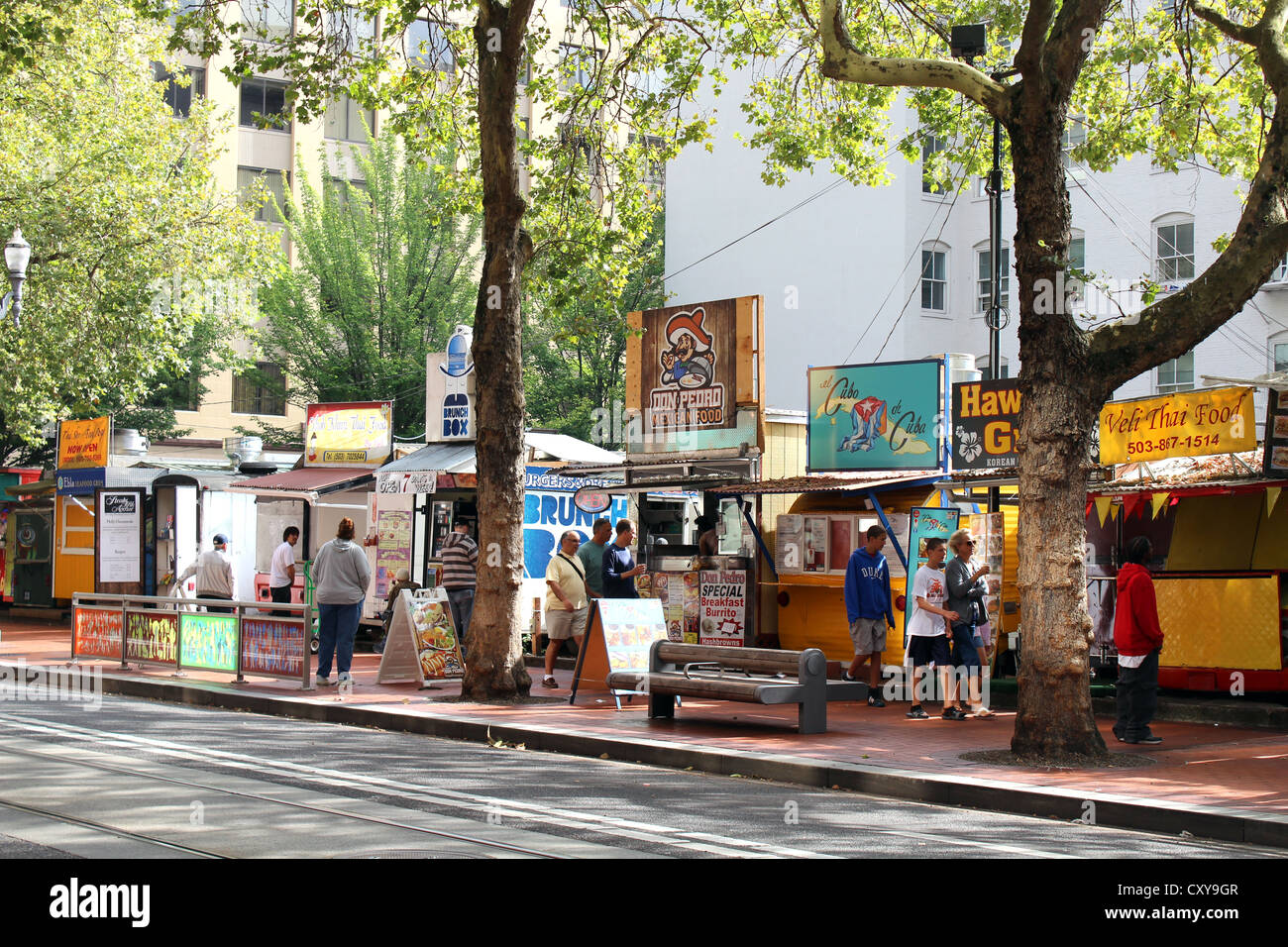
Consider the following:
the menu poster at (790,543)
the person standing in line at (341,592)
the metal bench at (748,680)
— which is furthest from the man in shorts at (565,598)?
the metal bench at (748,680)

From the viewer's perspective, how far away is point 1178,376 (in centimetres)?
3297

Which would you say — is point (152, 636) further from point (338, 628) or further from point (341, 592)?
point (341, 592)

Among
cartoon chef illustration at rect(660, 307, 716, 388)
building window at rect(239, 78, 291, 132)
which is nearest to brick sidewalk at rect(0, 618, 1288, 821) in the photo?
cartoon chef illustration at rect(660, 307, 716, 388)

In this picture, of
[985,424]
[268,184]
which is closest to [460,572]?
[985,424]

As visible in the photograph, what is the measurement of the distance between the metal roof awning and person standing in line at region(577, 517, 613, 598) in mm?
6955

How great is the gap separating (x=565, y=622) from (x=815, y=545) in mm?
3554

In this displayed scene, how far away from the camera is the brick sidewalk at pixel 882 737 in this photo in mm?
10031

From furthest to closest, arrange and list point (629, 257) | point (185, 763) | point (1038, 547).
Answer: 1. point (629, 257)
2. point (1038, 547)
3. point (185, 763)

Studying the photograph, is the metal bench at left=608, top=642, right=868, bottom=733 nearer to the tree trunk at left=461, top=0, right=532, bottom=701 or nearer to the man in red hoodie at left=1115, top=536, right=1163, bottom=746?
the tree trunk at left=461, top=0, right=532, bottom=701
